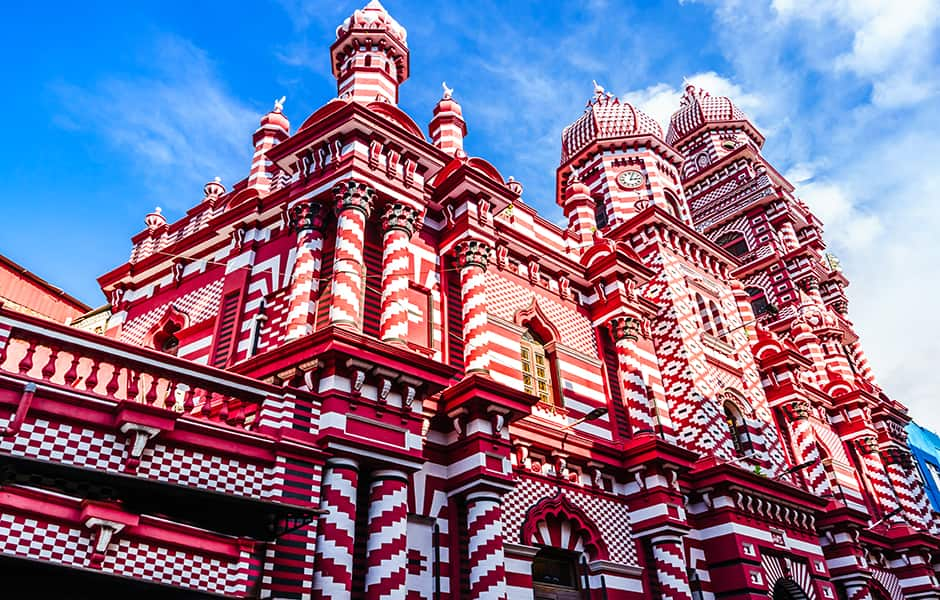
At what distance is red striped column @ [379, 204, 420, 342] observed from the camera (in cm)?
1469

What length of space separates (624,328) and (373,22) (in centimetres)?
1184

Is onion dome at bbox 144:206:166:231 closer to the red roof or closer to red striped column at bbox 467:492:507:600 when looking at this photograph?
the red roof

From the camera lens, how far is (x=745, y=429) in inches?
947

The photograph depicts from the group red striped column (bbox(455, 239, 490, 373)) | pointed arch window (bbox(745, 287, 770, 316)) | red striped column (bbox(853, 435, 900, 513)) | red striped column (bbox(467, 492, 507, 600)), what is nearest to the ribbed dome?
pointed arch window (bbox(745, 287, 770, 316))

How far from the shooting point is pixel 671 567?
16.7 metres

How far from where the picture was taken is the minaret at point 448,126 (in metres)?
20.9

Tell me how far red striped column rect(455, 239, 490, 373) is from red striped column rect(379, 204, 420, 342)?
1.38 meters

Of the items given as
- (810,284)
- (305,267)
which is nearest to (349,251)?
(305,267)

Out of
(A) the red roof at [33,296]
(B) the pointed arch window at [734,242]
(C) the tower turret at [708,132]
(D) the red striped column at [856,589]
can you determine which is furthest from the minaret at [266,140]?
(C) the tower turret at [708,132]

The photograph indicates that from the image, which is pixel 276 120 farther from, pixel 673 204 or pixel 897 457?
pixel 897 457

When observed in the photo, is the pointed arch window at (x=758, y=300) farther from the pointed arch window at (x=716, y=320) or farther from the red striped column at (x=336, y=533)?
the red striped column at (x=336, y=533)

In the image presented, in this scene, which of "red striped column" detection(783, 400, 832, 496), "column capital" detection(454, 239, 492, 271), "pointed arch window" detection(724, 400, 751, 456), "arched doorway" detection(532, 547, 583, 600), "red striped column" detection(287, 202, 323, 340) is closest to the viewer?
"red striped column" detection(287, 202, 323, 340)

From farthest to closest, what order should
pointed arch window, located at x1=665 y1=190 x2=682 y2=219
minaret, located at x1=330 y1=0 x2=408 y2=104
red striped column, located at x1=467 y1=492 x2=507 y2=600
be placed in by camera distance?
1. pointed arch window, located at x1=665 y1=190 x2=682 y2=219
2. minaret, located at x1=330 y1=0 x2=408 y2=104
3. red striped column, located at x1=467 y1=492 x2=507 y2=600

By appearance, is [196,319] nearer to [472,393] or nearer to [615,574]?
[472,393]
